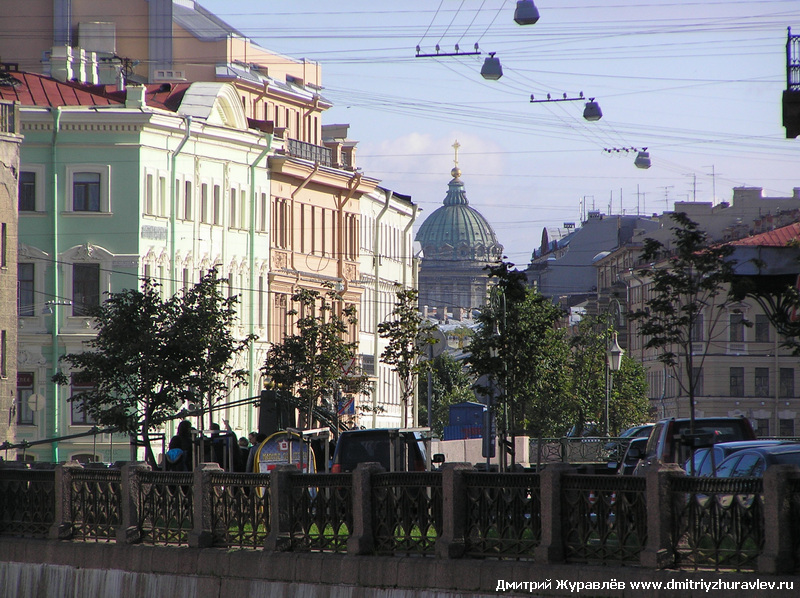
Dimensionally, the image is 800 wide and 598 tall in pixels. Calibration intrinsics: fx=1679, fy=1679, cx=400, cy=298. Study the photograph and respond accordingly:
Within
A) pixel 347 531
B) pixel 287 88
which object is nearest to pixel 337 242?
pixel 287 88

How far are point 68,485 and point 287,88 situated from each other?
168 feet

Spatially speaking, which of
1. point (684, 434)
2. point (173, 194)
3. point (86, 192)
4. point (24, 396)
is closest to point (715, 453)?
point (684, 434)

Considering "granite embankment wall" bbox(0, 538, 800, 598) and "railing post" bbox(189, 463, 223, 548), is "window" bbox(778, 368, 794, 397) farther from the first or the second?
"railing post" bbox(189, 463, 223, 548)

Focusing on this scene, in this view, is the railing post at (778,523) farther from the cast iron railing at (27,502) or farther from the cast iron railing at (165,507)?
the cast iron railing at (27,502)

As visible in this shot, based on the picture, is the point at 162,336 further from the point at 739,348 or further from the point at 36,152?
the point at 739,348

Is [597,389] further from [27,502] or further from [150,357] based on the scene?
[27,502]

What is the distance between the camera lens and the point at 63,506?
69.3ft

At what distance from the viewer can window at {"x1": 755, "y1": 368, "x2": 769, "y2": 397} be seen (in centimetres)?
8938

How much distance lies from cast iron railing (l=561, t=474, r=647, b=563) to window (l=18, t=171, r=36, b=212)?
41.0 meters

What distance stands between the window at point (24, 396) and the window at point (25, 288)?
7.07 feet

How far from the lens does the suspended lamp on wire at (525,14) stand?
31.8 metres

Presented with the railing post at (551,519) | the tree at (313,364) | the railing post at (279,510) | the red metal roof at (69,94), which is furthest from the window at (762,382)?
the railing post at (551,519)

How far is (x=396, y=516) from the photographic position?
17266mm

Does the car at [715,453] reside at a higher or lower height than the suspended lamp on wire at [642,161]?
lower
